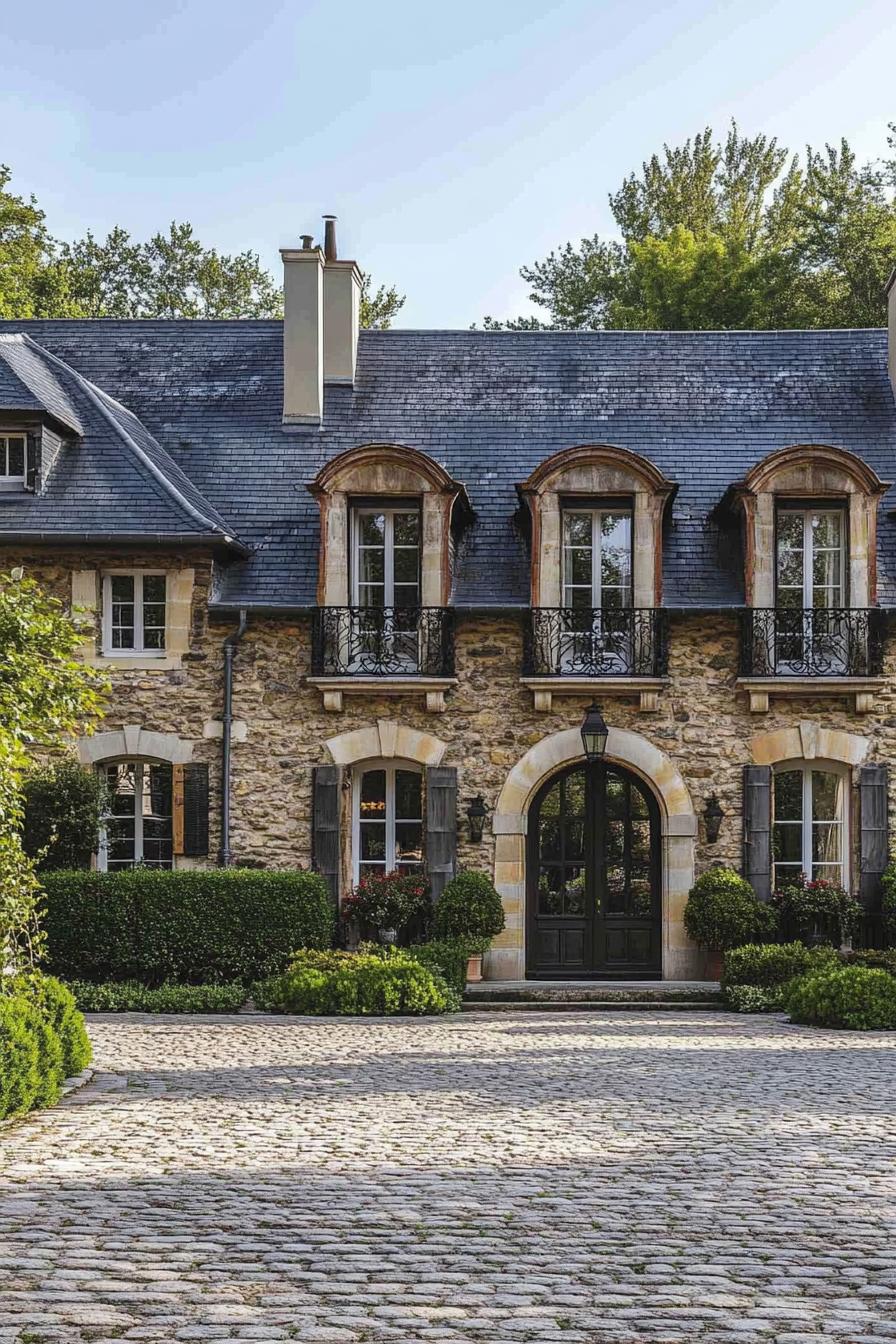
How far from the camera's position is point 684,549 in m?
19.5

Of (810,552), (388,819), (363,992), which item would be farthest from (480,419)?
(363,992)

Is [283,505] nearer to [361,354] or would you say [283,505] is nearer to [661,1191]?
[361,354]

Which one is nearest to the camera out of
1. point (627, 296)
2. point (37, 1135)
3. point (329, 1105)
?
point (37, 1135)

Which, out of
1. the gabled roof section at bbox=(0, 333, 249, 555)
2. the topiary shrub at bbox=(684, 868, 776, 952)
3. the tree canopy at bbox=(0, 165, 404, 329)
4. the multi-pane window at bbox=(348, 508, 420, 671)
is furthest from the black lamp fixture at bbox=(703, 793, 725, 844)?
the tree canopy at bbox=(0, 165, 404, 329)

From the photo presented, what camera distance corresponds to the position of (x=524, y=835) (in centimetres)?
1888

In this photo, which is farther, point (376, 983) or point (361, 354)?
point (361, 354)

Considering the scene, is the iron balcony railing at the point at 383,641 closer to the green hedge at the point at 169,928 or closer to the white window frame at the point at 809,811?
the green hedge at the point at 169,928

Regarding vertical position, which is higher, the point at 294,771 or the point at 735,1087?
the point at 294,771

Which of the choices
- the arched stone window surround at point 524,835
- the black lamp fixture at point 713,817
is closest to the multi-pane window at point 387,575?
the arched stone window surround at point 524,835

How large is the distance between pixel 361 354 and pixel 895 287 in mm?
7332

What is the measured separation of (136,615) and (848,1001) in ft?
30.4

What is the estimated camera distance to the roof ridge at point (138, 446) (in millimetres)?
18659

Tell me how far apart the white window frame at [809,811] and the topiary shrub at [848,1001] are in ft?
12.4

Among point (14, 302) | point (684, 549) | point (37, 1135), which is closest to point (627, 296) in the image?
point (14, 302)
